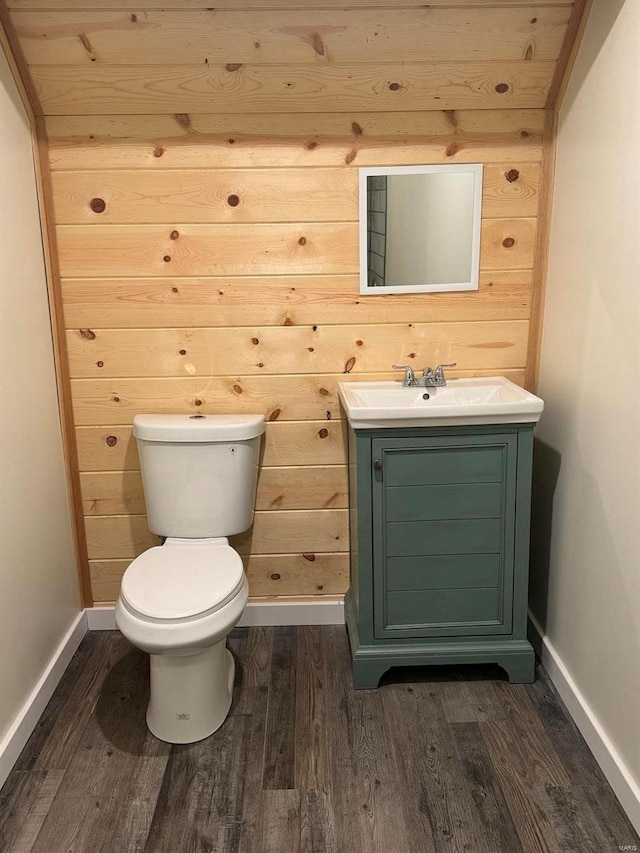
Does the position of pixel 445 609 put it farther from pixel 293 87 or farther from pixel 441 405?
pixel 293 87

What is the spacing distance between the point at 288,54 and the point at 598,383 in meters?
1.31

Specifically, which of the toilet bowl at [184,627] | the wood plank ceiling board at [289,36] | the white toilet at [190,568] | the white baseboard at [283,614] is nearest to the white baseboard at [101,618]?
the white baseboard at [283,614]

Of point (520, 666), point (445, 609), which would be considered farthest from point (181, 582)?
point (520, 666)

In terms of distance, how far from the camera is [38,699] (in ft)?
6.66

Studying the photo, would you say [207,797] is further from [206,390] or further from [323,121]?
[323,121]

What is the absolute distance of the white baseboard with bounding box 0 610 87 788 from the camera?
1.81 meters

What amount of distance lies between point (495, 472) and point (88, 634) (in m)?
1.60

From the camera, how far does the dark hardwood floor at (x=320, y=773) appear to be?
1604 mm

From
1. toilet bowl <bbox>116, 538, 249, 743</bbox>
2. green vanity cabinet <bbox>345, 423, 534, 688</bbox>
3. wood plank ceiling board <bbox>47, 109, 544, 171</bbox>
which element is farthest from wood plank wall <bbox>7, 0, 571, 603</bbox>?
toilet bowl <bbox>116, 538, 249, 743</bbox>

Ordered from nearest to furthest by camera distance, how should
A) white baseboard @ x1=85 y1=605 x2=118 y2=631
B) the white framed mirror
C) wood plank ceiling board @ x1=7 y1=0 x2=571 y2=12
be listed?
wood plank ceiling board @ x1=7 y1=0 x2=571 y2=12
the white framed mirror
white baseboard @ x1=85 y1=605 x2=118 y2=631

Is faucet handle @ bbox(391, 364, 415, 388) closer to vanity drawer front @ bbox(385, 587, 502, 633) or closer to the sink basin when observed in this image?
the sink basin

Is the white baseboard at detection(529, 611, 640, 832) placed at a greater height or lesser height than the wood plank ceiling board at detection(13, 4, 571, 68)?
lesser

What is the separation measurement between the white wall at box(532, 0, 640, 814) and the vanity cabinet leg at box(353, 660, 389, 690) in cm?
58

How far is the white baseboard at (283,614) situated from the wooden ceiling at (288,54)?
67.6 inches
